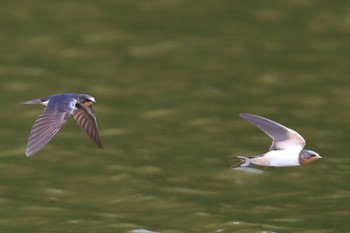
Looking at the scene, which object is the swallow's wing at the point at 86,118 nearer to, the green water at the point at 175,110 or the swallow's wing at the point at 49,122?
the swallow's wing at the point at 49,122

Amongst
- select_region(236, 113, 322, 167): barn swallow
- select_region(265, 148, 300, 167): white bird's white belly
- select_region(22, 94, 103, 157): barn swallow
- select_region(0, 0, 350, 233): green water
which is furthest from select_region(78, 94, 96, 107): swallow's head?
select_region(0, 0, 350, 233): green water

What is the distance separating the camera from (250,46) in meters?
17.7

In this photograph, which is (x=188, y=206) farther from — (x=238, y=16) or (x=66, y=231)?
(x=238, y=16)

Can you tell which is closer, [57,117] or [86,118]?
[57,117]

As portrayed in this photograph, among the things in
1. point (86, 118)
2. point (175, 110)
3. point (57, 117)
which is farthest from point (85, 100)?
point (175, 110)

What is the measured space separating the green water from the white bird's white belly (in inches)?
77.9

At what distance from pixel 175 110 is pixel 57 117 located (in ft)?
19.2

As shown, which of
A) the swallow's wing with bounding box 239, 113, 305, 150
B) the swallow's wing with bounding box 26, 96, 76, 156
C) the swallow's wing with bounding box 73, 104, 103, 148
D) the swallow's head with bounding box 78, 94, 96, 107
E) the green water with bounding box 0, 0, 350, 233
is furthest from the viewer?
the green water with bounding box 0, 0, 350, 233

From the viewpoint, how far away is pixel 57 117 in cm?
1037

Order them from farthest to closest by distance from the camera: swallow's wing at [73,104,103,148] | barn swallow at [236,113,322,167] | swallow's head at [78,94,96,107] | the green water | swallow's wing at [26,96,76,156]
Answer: the green water
swallow's wing at [73,104,103,148]
swallow's head at [78,94,96,107]
barn swallow at [236,113,322,167]
swallow's wing at [26,96,76,156]

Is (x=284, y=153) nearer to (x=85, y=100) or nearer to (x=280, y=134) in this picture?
(x=280, y=134)

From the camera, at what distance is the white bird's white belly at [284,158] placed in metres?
10.9

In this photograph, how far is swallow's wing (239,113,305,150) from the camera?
1063 cm

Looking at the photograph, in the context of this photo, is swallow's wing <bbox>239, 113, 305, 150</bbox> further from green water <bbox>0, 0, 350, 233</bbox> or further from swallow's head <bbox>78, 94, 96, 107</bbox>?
green water <bbox>0, 0, 350, 233</bbox>
